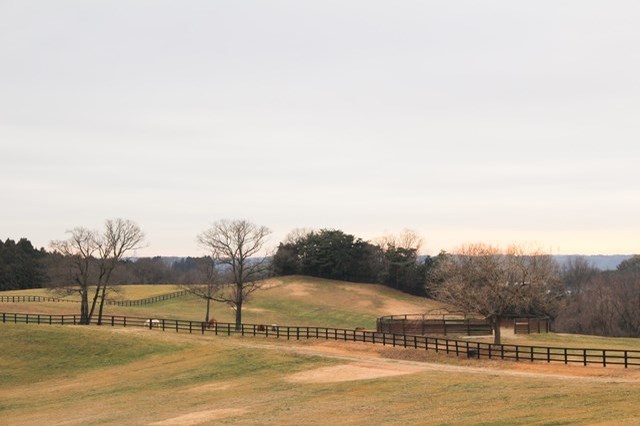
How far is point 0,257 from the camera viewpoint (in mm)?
142875

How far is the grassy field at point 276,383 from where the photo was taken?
2959 cm

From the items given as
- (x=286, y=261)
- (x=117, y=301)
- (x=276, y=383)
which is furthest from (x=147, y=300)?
(x=276, y=383)

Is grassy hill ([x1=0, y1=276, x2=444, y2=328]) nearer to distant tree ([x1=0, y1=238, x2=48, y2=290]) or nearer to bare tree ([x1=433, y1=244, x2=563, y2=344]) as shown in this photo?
bare tree ([x1=433, y1=244, x2=563, y2=344])

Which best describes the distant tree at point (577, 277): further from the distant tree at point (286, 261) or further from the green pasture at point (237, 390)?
the green pasture at point (237, 390)

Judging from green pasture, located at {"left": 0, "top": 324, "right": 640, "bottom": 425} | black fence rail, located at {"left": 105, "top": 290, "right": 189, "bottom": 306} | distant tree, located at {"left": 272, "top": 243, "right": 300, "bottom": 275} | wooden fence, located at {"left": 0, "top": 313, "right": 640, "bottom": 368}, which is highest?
distant tree, located at {"left": 272, "top": 243, "right": 300, "bottom": 275}

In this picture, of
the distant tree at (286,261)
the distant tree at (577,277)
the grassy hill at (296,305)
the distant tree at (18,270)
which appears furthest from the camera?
the distant tree at (577,277)

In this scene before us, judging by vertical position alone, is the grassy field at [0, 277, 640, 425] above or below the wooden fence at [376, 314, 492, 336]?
below

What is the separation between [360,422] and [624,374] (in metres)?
15.2

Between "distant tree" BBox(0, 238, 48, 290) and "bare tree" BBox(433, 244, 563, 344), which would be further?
"distant tree" BBox(0, 238, 48, 290)

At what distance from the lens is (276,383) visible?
1578 inches

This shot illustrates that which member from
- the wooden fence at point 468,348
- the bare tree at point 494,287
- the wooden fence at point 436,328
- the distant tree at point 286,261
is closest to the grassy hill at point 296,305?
the distant tree at point 286,261

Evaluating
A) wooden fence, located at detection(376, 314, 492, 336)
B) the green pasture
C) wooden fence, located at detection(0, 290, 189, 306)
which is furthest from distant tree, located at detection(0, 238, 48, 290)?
wooden fence, located at detection(376, 314, 492, 336)

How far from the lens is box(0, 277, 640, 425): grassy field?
2959 centimetres

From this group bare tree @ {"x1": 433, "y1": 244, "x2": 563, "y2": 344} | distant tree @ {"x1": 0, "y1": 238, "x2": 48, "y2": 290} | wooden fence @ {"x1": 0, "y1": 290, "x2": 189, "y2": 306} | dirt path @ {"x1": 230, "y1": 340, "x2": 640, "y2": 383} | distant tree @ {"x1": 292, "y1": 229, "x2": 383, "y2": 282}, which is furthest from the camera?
distant tree @ {"x1": 0, "y1": 238, "x2": 48, "y2": 290}
